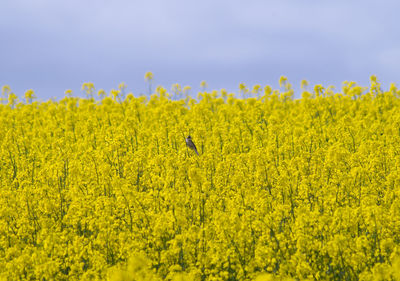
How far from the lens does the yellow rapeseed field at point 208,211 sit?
298 inches

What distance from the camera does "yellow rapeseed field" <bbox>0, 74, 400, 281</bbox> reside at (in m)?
7.57

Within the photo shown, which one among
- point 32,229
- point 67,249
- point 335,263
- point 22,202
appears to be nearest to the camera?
point 335,263

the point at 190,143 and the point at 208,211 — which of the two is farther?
the point at 190,143

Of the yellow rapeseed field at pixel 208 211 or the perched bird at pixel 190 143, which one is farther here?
the perched bird at pixel 190 143

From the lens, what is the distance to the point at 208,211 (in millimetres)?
9703

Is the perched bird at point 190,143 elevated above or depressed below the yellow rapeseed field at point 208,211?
above

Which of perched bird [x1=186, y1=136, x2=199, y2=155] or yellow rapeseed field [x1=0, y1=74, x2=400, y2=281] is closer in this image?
yellow rapeseed field [x1=0, y1=74, x2=400, y2=281]

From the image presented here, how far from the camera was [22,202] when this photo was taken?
10.5 m

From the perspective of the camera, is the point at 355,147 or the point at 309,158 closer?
the point at 309,158

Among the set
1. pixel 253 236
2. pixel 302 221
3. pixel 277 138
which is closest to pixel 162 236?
pixel 253 236

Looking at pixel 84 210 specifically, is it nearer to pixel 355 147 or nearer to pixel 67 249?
pixel 67 249

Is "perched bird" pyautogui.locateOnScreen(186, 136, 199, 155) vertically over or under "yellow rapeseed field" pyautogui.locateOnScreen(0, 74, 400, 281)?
over

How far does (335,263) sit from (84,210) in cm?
490

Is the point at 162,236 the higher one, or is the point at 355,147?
the point at 355,147
